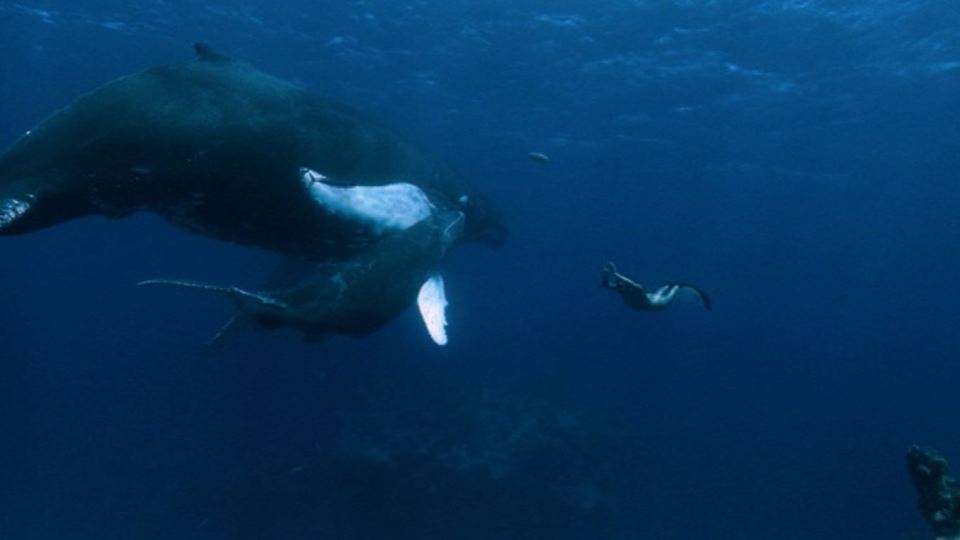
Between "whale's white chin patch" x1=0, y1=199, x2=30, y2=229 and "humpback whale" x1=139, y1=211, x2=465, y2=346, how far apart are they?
1096 mm

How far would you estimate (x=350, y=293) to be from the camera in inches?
218

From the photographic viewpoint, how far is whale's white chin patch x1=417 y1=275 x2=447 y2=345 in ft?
22.4

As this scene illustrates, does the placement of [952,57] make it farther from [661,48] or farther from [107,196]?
[107,196]

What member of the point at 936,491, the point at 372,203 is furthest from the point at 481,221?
the point at 936,491

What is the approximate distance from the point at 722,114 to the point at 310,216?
1279 inches

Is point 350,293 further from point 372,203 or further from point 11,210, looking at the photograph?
point 11,210

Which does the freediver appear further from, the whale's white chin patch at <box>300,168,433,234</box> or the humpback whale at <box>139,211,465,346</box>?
the whale's white chin patch at <box>300,168,433,234</box>

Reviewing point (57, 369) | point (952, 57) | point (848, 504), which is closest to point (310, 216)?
point (952, 57)

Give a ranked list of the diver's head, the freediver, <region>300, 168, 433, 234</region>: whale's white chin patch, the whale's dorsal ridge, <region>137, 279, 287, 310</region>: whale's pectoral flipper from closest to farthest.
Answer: <region>137, 279, 287, 310</region>: whale's pectoral flipper
<region>300, 168, 433, 234</region>: whale's white chin patch
the whale's dorsal ridge
the freediver
the diver's head

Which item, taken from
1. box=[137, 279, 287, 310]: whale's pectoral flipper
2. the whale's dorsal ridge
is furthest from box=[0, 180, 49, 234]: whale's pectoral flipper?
the whale's dorsal ridge

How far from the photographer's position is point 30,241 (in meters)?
66.1

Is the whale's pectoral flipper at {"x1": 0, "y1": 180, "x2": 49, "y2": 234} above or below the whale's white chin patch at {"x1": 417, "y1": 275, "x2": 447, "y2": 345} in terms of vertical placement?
above

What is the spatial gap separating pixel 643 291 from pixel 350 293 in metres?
3.41

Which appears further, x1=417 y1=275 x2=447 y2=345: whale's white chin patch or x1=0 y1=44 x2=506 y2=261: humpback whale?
x1=417 y1=275 x2=447 y2=345: whale's white chin patch
